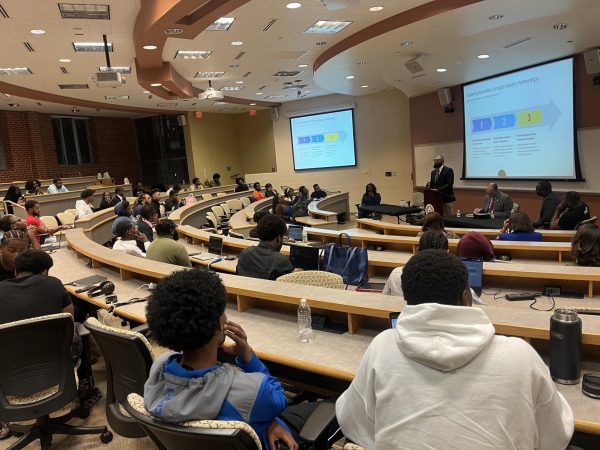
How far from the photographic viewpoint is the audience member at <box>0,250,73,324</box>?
279cm

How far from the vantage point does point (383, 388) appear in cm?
134

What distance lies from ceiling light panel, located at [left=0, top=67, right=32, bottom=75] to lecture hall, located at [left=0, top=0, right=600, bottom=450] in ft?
0.63

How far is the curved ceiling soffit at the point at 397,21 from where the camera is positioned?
5.57 meters

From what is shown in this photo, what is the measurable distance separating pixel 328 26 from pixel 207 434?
264 inches

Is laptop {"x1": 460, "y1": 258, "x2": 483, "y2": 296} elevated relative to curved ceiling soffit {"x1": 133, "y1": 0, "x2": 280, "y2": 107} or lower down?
lower down

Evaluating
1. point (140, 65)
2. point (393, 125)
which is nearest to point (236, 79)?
point (140, 65)

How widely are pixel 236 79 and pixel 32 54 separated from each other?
468cm

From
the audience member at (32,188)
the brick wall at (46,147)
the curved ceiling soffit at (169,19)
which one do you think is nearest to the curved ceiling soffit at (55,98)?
the audience member at (32,188)

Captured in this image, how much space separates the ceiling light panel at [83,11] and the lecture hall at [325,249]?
1.3 inches

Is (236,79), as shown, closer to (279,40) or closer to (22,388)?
(279,40)

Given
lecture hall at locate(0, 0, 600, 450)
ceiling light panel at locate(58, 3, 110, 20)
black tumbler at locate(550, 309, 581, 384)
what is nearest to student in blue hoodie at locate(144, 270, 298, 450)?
lecture hall at locate(0, 0, 600, 450)

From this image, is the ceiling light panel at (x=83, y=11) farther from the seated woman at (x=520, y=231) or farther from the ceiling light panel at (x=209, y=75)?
the seated woman at (x=520, y=231)

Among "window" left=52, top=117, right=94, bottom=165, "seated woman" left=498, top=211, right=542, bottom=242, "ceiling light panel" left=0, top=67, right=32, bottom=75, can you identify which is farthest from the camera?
"window" left=52, top=117, right=94, bottom=165

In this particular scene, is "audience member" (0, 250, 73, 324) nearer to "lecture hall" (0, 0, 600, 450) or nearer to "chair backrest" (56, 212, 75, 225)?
"lecture hall" (0, 0, 600, 450)
